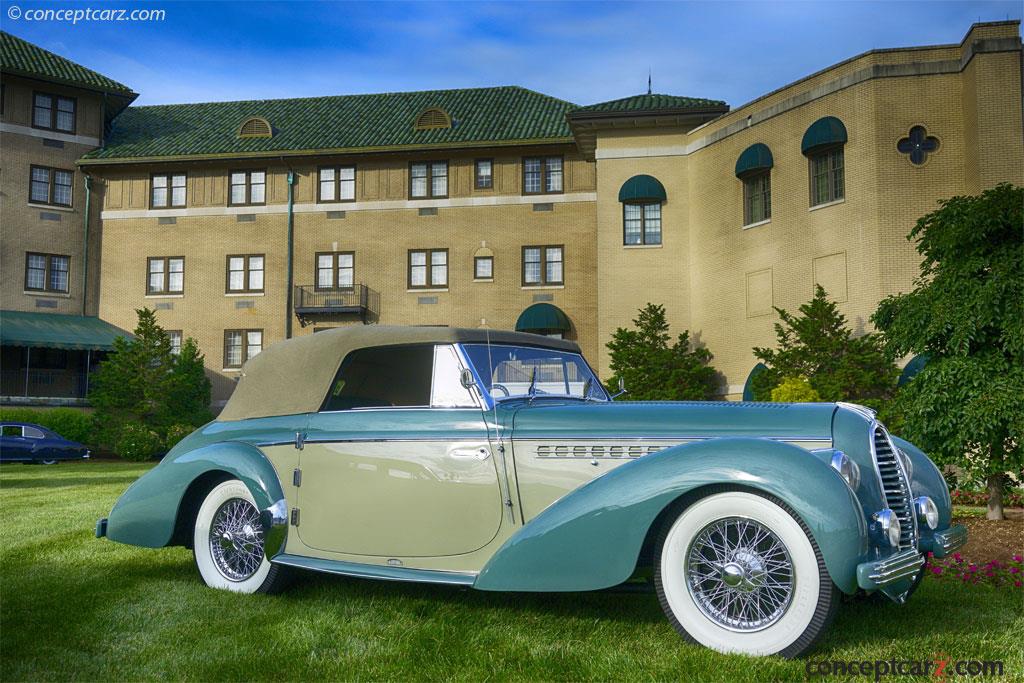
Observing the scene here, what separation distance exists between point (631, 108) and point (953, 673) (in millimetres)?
25056

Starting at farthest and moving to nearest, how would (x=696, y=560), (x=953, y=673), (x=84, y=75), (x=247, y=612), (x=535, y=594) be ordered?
(x=84, y=75), (x=535, y=594), (x=247, y=612), (x=696, y=560), (x=953, y=673)

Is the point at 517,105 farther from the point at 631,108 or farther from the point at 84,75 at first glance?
the point at 84,75

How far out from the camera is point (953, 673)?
4047 millimetres

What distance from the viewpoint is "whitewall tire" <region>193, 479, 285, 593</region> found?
584cm

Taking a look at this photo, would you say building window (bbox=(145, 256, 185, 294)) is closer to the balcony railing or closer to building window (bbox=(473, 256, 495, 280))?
the balcony railing

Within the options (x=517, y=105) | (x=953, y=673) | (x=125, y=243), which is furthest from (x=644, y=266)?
(x=953, y=673)

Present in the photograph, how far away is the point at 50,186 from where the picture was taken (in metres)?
33.2

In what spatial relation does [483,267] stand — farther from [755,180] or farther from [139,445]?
[139,445]

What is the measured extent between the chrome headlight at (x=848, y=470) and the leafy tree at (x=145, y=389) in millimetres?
26619

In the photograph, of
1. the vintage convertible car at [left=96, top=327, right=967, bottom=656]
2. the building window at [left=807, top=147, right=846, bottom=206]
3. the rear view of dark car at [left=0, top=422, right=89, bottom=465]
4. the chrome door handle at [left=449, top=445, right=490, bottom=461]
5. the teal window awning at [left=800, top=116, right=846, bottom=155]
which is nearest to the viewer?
the vintage convertible car at [left=96, top=327, right=967, bottom=656]

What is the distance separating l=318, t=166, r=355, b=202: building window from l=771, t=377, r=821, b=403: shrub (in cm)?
1847

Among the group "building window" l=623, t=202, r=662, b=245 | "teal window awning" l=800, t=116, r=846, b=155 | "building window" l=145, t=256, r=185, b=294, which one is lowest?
"building window" l=145, t=256, r=185, b=294

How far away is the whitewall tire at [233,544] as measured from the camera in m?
5.84

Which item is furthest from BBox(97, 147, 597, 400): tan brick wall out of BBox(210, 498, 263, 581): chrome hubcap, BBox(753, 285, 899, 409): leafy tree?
BBox(210, 498, 263, 581): chrome hubcap
